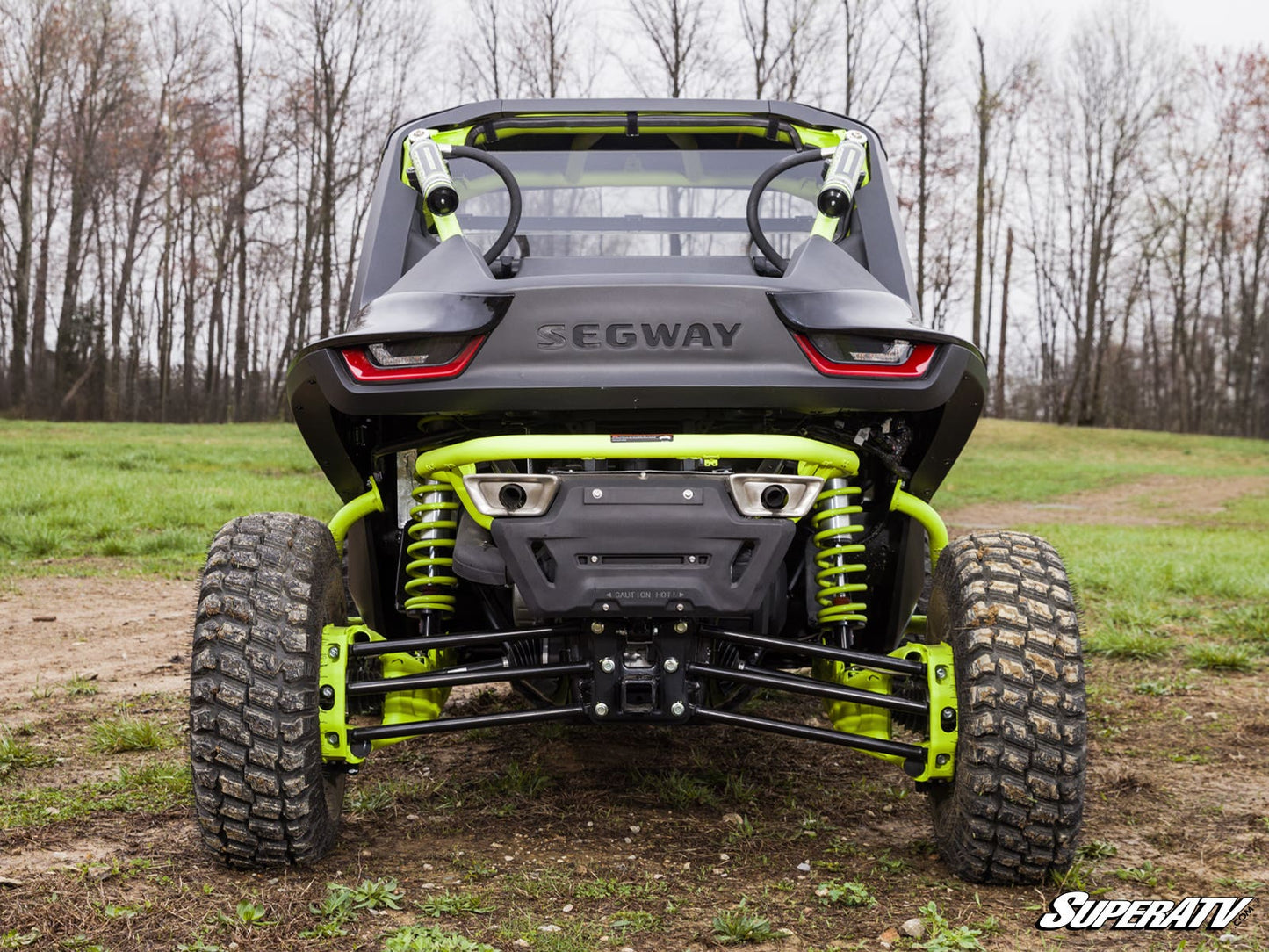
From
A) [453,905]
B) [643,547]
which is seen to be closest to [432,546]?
[643,547]

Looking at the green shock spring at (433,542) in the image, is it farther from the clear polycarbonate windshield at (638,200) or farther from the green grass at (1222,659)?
the green grass at (1222,659)

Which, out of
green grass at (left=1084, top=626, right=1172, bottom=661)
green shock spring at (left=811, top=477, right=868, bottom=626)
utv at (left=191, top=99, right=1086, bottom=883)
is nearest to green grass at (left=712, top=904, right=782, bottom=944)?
utv at (left=191, top=99, right=1086, bottom=883)

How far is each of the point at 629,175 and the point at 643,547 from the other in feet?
5.81

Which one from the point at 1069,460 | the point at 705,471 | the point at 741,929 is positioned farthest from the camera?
the point at 1069,460

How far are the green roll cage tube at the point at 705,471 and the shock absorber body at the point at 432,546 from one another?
0.06 meters

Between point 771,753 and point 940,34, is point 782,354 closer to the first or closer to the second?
point 771,753

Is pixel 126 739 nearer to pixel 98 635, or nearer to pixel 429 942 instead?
pixel 429 942

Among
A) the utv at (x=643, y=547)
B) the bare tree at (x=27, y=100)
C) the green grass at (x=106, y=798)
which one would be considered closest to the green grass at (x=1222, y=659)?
the utv at (x=643, y=547)

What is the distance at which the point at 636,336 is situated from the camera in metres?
2.73

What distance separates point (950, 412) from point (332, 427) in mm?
1614

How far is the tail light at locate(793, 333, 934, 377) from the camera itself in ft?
8.96

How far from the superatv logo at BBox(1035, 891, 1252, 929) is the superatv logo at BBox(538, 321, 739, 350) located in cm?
154

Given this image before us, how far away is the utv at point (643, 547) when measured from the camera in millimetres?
2678

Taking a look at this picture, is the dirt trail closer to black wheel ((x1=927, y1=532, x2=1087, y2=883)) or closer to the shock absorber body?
the shock absorber body
